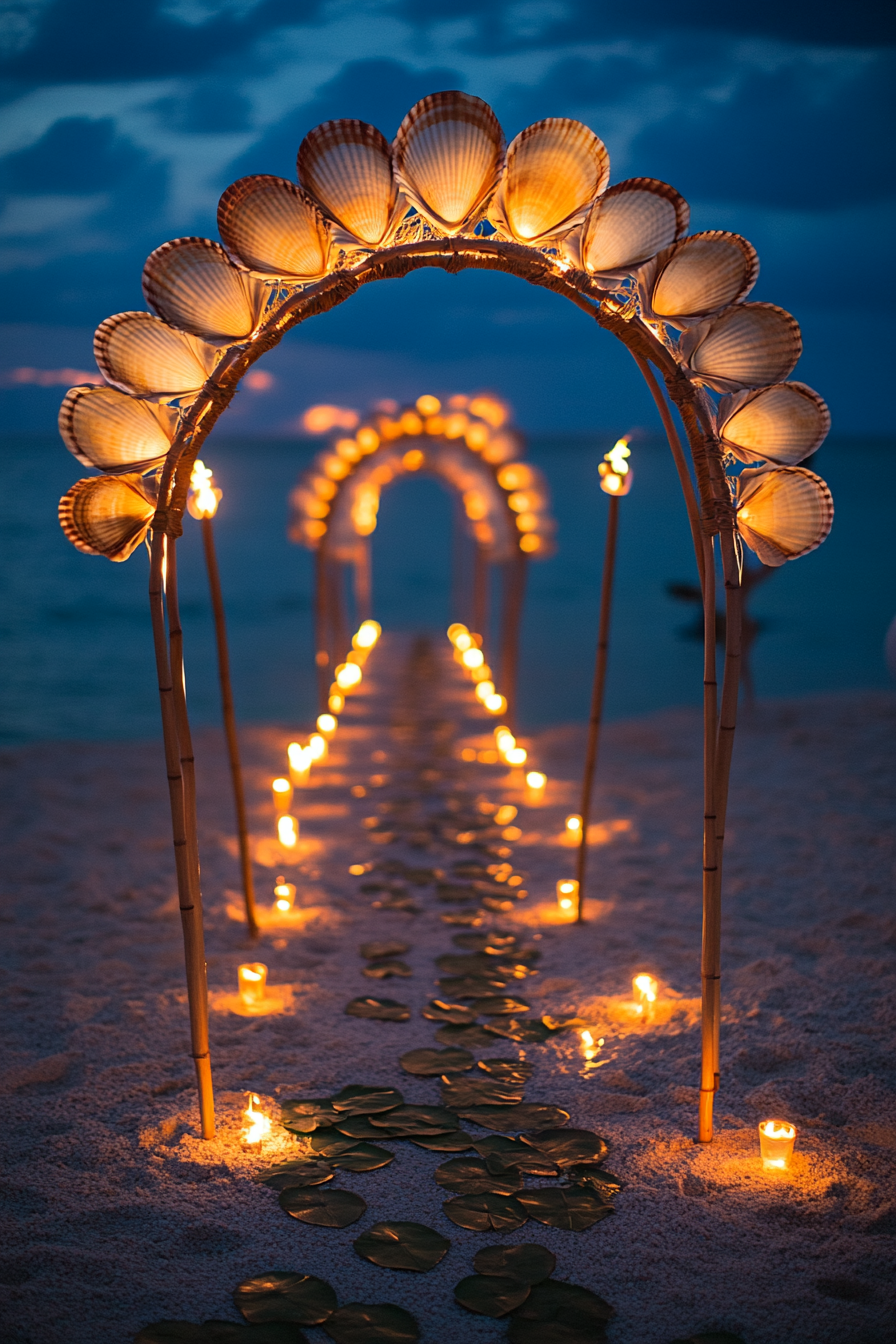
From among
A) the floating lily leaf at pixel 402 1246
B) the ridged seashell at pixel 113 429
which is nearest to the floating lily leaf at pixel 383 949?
the floating lily leaf at pixel 402 1246

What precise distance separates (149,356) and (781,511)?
4.22 feet

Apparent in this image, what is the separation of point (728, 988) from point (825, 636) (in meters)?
10.9

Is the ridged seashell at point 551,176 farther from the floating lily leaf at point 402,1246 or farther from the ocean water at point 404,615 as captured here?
the ocean water at point 404,615

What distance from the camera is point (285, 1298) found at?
1606 millimetres

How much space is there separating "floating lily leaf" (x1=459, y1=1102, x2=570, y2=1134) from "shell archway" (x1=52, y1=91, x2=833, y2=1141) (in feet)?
2.73

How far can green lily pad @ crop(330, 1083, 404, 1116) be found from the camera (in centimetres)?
217

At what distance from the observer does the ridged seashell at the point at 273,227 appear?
1.76 meters

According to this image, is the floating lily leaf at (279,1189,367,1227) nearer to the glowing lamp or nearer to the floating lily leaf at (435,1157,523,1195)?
Answer: the floating lily leaf at (435,1157,523,1195)

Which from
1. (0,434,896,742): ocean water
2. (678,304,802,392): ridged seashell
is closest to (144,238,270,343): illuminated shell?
(678,304,802,392): ridged seashell

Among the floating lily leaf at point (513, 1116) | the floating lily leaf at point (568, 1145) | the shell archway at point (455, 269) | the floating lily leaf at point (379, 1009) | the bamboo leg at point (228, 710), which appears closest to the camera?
the shell archway at point (455, 269)

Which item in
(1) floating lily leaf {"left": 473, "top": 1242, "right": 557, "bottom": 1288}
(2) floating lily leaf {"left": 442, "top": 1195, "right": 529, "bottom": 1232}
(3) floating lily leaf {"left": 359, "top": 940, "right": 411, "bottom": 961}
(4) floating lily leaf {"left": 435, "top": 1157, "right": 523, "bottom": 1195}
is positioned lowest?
(1) floating lily leaf {"left": 473, "top": 1242, "right": 557, "bottom": 1288}

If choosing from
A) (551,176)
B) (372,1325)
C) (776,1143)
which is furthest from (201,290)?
(776,1143)

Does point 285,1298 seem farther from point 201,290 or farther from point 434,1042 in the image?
point 201,290

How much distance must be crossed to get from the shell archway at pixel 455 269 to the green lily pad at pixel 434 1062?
88 centimetres
